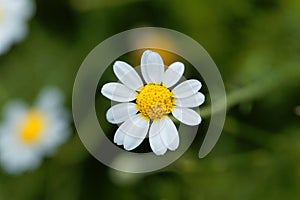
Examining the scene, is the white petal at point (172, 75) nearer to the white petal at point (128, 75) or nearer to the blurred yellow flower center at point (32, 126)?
the white petal at point (128, 75)

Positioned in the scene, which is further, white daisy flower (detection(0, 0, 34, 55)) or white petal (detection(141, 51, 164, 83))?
white daisy flower (detection(0, 0, 34, 55))

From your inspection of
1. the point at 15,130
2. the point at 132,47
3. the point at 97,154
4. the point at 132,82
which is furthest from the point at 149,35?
the point at 132,82

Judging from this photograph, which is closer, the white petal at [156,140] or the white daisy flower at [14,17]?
the white petal at [156,140]

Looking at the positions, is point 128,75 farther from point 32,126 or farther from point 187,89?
point 32,126

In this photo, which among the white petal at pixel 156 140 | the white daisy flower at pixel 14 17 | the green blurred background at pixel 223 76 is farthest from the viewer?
the white daisy flower at pixel 14 17

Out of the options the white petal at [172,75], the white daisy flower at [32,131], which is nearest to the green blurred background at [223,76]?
the white daisy flower at [32,131]

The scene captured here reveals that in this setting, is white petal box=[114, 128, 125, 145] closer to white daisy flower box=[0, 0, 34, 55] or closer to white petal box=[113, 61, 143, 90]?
white petal box=[113, 61, 143, 90]

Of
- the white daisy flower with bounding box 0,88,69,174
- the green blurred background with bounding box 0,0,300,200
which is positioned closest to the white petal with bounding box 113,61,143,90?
the green blurred background with bounding box 0,0,300,200
